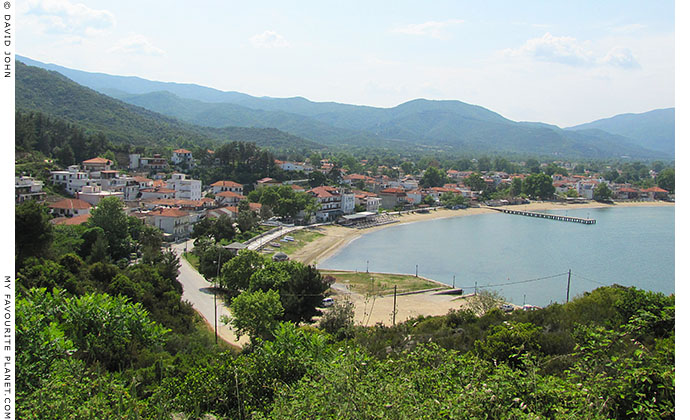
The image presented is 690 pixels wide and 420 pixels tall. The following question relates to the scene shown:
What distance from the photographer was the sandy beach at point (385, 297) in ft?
34.6

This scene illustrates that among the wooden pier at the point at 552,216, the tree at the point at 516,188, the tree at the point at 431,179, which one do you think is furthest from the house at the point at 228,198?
the tree at the point at 516,188

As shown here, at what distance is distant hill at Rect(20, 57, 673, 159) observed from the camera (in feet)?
432

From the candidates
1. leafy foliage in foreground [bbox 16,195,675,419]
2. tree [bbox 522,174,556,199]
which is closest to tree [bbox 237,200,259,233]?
leafy foliage in foreground [bbox 16,195,675,419]

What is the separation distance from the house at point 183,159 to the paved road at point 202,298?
17432mm

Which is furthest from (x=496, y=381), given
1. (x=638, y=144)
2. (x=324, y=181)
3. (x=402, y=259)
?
(x=638, y=144)

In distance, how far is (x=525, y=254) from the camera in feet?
64.1

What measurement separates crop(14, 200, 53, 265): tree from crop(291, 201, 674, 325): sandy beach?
6.13m

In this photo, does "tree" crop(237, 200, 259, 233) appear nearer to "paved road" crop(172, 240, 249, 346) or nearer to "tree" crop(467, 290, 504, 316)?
"paved road" crop(172, 240, 249, 346)

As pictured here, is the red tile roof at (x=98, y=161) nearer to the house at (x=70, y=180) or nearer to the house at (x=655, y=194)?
the house at (x=70, y=180)

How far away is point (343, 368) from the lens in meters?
2.86

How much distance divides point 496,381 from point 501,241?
67.5 feet

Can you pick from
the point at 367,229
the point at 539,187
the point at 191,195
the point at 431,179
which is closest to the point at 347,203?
the point at 367,229

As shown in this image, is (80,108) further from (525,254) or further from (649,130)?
(649,130)

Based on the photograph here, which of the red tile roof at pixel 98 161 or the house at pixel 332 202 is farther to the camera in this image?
the house at pixel 332 202
